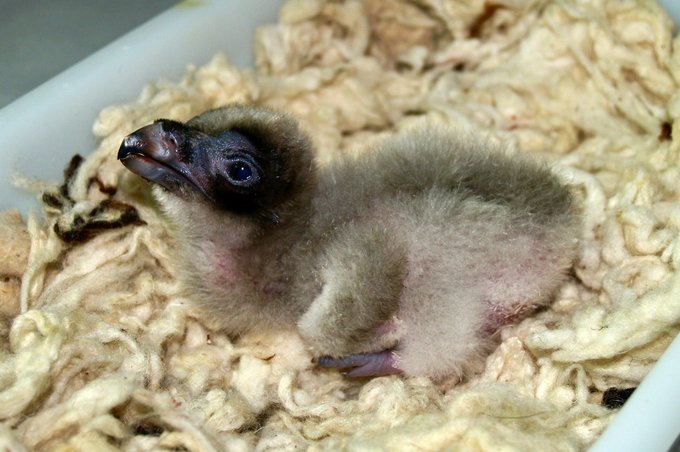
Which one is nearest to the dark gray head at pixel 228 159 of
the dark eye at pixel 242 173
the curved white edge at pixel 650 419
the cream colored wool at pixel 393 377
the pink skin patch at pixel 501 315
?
the dark eye at pixel 242 173

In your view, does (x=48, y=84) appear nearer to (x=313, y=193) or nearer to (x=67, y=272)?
(x=67, y=272)

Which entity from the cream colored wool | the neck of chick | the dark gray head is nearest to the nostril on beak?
the dark gray head

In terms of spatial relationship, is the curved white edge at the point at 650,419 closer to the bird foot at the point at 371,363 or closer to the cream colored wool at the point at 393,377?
the cream colored wool at the point at 393,377

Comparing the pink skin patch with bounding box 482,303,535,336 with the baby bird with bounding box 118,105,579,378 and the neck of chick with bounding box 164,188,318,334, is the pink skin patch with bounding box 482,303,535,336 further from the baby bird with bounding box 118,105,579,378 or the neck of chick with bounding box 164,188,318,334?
the neck of chick with bounding box 164,188,318,334

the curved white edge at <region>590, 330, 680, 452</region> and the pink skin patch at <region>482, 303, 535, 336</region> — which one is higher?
the pink skin patch at <region>482, 303, 535, 336</region>

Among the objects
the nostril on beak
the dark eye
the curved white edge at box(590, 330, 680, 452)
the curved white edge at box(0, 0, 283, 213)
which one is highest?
the curved white edge at box(0, 0, 283, 213)

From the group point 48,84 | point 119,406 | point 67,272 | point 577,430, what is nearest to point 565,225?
point 577,430

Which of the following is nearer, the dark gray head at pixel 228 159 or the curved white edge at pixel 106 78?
the dark gray head at pixel 228 159
